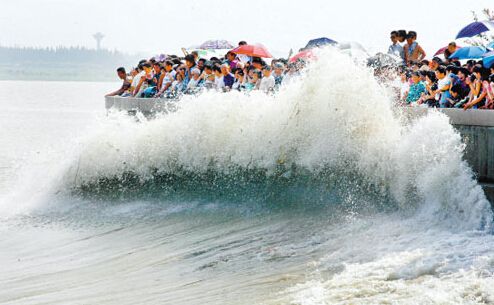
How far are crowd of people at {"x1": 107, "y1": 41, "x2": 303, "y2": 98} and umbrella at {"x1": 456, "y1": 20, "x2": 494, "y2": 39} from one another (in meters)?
3.69

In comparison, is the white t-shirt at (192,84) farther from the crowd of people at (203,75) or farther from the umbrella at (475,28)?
the umbrella at (475,28)

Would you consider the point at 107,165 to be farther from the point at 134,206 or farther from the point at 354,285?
the point at 354,285

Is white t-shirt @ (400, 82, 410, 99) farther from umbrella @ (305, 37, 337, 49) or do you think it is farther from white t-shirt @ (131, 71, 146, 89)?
white t-shirt @ (131, 71, 146, 89)

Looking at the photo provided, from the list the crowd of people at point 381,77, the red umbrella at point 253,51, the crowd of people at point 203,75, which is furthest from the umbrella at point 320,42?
the crowd of people at point 381,77

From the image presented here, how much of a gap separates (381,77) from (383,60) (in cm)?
139

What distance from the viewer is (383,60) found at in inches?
661

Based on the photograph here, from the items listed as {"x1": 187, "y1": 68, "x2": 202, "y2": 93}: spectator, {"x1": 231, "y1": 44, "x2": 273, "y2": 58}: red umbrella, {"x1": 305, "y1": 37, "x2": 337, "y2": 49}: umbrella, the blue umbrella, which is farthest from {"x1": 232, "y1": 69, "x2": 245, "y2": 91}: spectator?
the blue umbrella

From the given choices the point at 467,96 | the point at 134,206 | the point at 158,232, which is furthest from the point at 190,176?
the point at 467,96

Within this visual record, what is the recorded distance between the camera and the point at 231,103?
15625mm

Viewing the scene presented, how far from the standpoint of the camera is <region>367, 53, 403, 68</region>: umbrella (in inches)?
651

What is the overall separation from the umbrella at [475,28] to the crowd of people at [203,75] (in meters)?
3.69

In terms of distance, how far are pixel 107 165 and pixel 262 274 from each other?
775 centimetres

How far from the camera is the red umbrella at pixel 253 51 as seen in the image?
20156mm

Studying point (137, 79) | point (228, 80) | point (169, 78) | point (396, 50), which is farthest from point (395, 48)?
point (137, 79)
